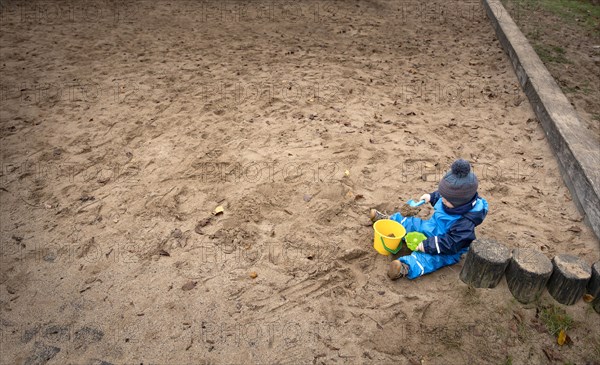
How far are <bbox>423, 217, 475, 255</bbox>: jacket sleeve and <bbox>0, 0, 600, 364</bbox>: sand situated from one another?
26 centimetres

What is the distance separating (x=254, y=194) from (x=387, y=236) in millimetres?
1371

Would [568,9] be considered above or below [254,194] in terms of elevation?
above

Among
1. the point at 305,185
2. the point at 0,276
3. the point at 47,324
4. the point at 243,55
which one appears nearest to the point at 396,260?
the point at 305,185

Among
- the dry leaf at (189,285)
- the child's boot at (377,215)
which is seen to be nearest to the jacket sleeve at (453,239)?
the child's boot at (377,215)

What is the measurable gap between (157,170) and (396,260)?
2.61 m

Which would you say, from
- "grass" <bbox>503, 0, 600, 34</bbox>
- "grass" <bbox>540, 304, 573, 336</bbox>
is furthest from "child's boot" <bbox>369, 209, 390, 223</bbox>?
"grass" <bbox>503, 0, 600, 34</bbox>

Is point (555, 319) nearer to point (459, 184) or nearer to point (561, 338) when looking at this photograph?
point (561, 338)

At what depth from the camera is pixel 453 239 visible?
3.13 metres

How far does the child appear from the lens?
3027mm

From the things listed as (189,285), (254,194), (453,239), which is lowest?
(189,285)

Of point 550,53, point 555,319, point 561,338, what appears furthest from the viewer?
point 550,53

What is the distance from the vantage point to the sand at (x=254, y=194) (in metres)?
2.86

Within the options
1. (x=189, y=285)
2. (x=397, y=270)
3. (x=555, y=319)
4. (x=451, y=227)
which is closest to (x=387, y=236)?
(x=397, y=270)

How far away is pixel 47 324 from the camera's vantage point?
2938mm
